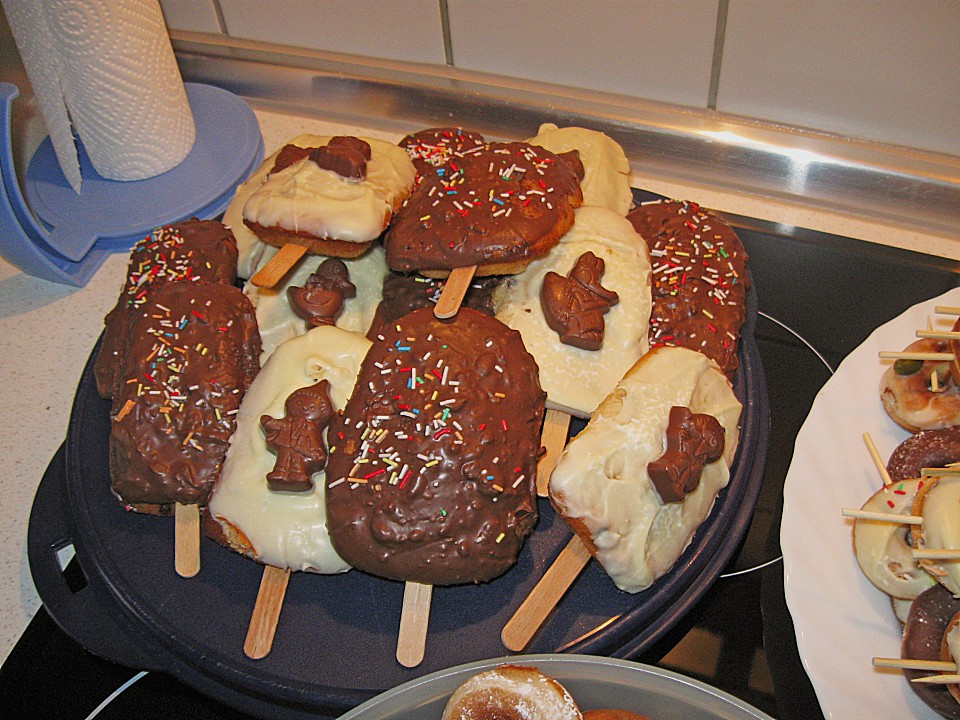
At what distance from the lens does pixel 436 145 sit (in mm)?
1643

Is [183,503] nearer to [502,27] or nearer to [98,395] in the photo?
[98,395]

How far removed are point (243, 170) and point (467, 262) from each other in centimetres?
95

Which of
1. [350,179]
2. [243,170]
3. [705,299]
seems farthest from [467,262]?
A: [243,170]

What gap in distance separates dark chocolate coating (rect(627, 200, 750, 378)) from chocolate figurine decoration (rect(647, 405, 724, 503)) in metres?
0.21

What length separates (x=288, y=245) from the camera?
1395 mm

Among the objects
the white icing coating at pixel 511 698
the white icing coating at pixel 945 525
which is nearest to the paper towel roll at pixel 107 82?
the white icing coating at pixel 511 698

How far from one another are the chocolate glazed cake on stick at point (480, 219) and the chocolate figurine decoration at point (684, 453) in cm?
35

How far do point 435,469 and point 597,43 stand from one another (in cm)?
122

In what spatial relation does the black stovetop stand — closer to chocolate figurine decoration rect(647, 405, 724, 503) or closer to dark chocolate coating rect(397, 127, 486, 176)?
chocolate figurine decoration rect(647, 405, 724, 503)

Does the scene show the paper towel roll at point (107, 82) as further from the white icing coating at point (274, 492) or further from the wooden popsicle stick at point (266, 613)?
the wooden popsicle stick at point (266, 613)

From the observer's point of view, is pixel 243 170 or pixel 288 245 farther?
pixel 243 170

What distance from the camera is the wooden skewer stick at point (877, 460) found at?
1.20 m

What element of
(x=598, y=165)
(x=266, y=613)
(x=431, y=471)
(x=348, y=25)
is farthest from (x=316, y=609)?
(x=348, y=25)

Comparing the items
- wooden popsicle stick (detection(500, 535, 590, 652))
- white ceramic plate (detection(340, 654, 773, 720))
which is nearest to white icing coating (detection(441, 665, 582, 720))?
white ceramic plate (detection(340, 654, 773, 720))
